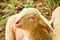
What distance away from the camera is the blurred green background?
1.92 m

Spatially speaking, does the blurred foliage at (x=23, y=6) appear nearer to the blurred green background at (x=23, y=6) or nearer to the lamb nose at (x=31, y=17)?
the blurred green background at (x=23, y=6)

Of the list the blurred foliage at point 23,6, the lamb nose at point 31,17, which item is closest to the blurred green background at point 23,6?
the blurred foliage at point 23,6

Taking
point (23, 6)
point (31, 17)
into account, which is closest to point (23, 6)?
point (23, 6)

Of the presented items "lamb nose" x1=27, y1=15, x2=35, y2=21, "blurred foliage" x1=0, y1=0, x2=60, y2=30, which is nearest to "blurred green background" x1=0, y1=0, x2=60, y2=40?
"blurred foliage" x1=0, y1=0, x2=60, y2=30

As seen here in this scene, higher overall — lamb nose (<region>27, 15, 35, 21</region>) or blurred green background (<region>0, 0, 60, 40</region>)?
lamb nose (<region>27, 15, 35, 21</region>)

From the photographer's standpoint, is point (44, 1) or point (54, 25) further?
point (44, 1)

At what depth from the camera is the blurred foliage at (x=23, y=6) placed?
1.92 meters

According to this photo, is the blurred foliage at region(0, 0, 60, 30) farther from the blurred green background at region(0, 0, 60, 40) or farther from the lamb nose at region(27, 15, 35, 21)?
the lamb nose at region(27, 15, 35, 21)

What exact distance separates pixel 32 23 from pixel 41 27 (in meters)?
0.08

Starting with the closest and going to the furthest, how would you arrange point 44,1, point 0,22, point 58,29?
point 58,29 < point 0,22 < point 44,1

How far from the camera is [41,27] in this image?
1148 millimetres

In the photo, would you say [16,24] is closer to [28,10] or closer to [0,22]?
[28,10]

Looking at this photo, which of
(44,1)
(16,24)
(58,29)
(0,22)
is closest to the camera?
(16,24)

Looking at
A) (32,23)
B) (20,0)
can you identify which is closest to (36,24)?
(32,23)
